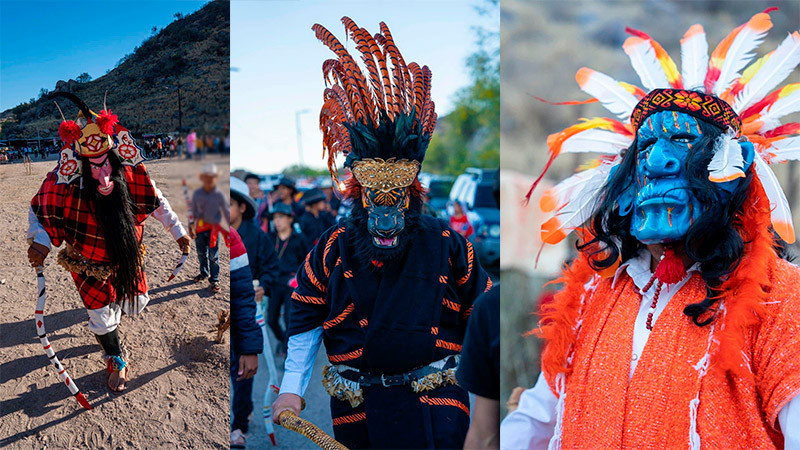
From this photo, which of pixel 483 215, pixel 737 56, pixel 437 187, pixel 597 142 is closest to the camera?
pixel 737 56

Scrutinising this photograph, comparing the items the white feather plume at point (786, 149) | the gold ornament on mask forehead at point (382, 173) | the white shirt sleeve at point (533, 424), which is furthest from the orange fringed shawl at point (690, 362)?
the gold ornament on mask forehead at point (382, 173)

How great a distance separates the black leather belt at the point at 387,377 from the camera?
2475mm

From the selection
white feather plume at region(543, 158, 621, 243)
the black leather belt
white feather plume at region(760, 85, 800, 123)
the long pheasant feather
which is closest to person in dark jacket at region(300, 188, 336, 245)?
the black leather belt

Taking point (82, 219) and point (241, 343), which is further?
point (241, 343)

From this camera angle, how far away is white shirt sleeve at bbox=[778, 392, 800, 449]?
→ 1.41m

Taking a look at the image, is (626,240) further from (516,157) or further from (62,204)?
(62,204)

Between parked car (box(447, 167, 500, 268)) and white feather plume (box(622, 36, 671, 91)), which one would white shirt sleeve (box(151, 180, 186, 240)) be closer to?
white feather plume (box(622, 36, 671, 91))

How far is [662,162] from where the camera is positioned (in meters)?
1.69

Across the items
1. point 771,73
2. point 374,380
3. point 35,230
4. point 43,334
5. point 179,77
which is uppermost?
point 179,77

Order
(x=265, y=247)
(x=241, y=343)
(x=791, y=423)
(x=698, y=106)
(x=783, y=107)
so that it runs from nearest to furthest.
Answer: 1. (x=791, y=423)
2. (x=698, y=106)
3. (x=783, y=107)
4. (x=241, y=343)
5. (x=265, y=247)

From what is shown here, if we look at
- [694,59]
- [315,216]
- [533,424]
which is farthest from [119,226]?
[694,59]

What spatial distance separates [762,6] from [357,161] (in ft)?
10.0

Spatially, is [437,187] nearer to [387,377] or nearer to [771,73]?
[387,377]

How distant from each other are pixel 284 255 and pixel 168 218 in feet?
3.29
